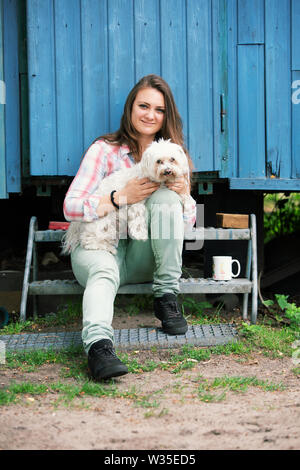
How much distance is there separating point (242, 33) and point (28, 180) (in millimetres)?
1818

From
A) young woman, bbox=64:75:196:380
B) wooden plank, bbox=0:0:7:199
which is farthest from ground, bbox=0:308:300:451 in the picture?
wooden plank, bbox=0:0:7:199

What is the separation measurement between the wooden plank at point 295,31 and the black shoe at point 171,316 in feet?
6.35

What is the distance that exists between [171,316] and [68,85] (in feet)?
5.61

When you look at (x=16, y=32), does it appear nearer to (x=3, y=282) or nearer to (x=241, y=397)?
(x=3, y=282)

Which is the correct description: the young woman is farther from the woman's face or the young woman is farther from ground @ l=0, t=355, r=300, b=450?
ground @ l=0, t=355, r=300, b=450

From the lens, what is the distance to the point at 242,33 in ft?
12.4

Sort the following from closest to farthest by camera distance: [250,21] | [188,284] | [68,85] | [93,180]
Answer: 1. [93,180]
2. [188,284]
3. [68,85]
4. [250,21]

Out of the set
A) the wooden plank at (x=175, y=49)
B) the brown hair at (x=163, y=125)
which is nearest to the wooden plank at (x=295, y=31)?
the wooden plank at (x=175, y=49)

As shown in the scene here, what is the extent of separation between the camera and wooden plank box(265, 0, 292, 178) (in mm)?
3789

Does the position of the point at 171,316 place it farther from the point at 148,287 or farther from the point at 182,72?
the point at 182,72

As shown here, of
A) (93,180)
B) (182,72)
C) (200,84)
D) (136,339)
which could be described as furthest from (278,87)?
(136,339)

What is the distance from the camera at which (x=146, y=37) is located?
12.0 feet

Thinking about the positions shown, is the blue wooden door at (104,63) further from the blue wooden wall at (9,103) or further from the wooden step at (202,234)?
the wooden step at (202,234)

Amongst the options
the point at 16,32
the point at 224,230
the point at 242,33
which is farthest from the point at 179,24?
the point at 224,230
